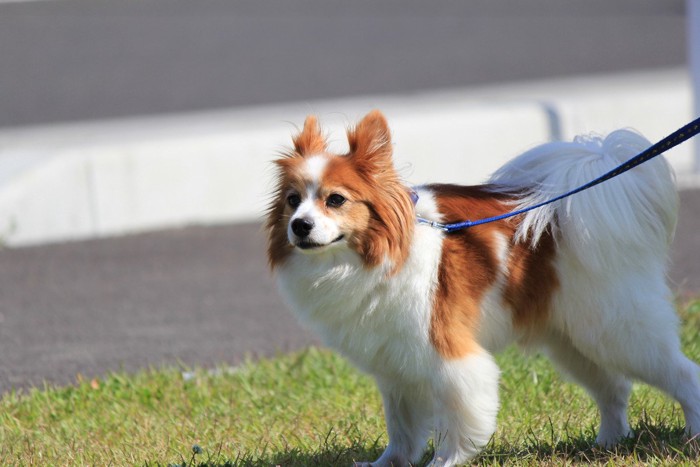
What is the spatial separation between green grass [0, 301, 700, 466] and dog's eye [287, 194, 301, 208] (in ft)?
3.64

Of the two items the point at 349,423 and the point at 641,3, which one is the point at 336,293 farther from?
the point at 641,3

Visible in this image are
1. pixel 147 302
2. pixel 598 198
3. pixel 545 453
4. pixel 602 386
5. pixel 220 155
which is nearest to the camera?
pixel 598 198

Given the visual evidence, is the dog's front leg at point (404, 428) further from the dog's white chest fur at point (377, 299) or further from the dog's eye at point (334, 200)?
the dog's eye at point (334, 200)

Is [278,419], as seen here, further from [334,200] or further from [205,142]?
[205,142]

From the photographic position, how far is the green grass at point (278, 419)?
4461 mm

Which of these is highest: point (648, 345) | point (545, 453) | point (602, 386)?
point (648, 345)

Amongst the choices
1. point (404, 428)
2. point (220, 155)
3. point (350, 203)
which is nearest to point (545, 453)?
point (404, 428)

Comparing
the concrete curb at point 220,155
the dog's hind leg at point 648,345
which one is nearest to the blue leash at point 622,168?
the dog's hind leg at point 648,345

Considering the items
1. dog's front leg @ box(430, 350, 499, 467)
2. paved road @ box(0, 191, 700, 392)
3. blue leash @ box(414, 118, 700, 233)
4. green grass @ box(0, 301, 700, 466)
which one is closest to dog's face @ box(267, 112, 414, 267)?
Result: blue leash @ box(414, 118, 700, 233)

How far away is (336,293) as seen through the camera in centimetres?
404

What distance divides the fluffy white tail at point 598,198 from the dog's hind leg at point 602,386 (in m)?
0.54

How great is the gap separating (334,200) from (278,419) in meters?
1.62

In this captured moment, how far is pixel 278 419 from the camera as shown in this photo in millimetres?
5203

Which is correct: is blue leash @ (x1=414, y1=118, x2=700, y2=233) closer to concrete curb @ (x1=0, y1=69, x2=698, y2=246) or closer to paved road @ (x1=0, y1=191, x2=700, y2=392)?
paved road @ (x1=0, y1=191, x2=700, y2=392)
